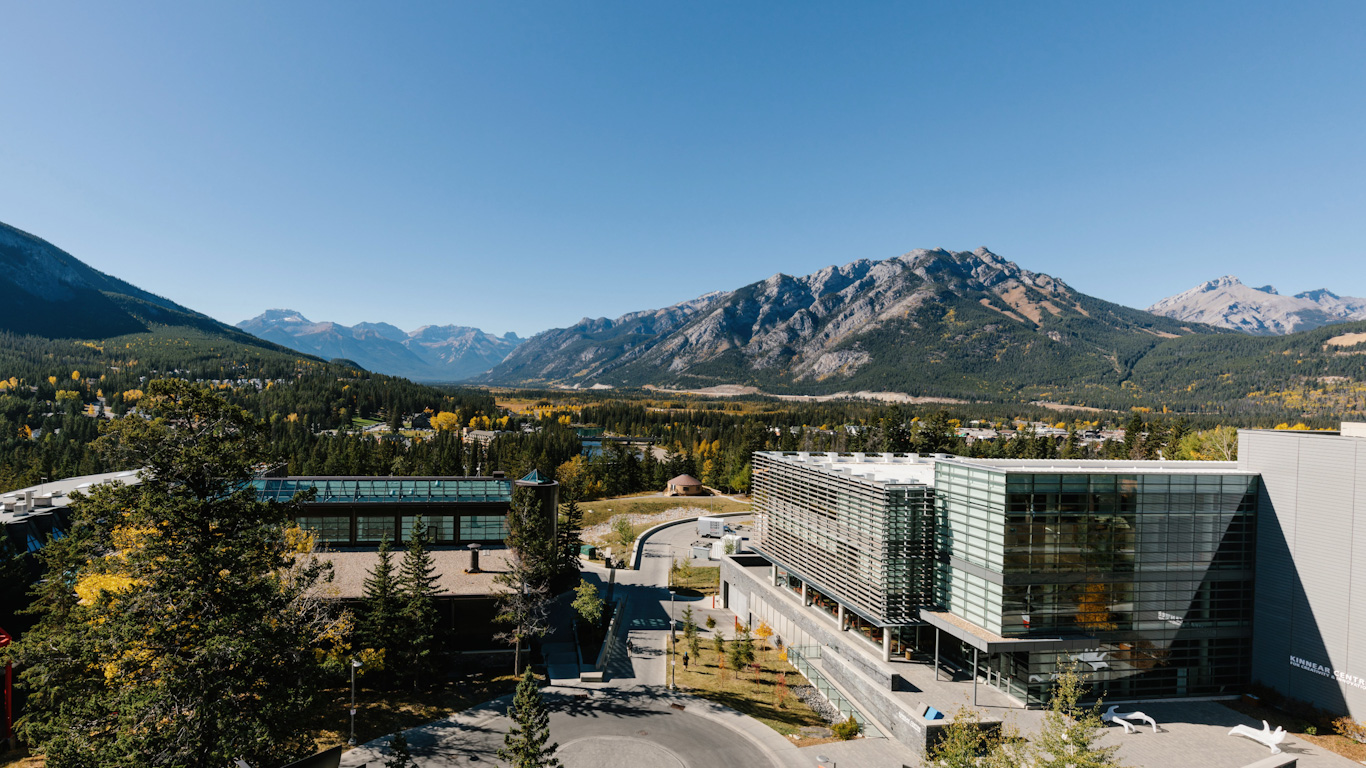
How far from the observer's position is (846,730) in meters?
33.9

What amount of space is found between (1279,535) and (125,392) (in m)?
237

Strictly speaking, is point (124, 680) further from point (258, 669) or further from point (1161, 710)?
point (1161, 710)

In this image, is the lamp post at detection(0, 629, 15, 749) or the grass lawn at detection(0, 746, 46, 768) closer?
the grass lawn at detection(0, 746, 46, 768)

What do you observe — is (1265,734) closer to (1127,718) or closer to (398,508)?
(1127,718)

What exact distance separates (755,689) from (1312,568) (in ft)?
115

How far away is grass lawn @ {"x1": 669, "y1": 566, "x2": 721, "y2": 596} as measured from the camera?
64875mm

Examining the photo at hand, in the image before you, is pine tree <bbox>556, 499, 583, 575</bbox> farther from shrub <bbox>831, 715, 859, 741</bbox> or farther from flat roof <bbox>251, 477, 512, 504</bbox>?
shrub <bbox>831, 715, 859, 741</bbox>

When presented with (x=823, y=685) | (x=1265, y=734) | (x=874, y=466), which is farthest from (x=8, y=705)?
(x=1265, y=734)

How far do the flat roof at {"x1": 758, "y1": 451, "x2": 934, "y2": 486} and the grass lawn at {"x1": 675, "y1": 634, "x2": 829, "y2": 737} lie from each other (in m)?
15.4

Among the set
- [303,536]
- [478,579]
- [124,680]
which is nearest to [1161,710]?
[478,579]

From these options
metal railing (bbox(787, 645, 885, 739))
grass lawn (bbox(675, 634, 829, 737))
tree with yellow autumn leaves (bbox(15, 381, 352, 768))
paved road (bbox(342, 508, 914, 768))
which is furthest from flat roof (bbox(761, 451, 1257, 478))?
tree with yellow autumn leaves (bbox(15, 381, 352, 768))

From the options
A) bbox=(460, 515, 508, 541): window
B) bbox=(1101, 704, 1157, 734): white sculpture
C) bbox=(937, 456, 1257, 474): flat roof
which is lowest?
bbox=(1101, 704, 1157, 734): white sculpture

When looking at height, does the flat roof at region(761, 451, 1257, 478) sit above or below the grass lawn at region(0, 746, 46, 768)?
above

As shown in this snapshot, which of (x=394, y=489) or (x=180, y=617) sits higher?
(x=180, y=617)
